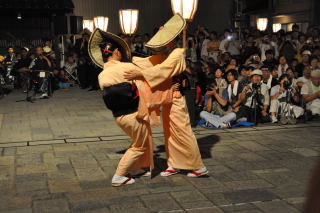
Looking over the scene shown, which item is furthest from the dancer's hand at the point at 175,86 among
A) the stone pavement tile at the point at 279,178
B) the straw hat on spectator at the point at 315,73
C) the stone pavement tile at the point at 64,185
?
the straw hat on spectator at the point at 315,73

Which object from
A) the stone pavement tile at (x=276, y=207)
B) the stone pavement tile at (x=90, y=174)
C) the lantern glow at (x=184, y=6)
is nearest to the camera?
the stone pavement tile at (x=276, y=207)

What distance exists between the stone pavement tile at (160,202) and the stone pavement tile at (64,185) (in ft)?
2.79

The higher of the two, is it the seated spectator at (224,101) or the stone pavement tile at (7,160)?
the seated spectator at (224,101)

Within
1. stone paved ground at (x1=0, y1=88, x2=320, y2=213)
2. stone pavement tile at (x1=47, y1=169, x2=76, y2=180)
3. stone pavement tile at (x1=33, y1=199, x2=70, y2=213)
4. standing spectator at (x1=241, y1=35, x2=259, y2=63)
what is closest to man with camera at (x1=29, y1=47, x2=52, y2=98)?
stone paved ground at (x1=0, y1=88, x2=320, y2=213)

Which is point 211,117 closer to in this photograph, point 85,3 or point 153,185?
point 153,185

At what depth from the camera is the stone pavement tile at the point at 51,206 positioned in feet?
13.8

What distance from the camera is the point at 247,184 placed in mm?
4965

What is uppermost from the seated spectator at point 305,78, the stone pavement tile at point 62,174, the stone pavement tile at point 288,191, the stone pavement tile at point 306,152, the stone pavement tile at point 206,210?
the seated spectator at point 305,78

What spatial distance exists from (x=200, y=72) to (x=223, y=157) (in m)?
4.04

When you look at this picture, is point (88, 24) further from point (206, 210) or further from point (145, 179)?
point (206, 210)

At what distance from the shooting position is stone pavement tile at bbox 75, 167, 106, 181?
526cm

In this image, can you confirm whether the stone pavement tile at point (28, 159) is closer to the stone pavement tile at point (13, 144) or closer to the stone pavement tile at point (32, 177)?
the stone pavement tile at point (32, 177)

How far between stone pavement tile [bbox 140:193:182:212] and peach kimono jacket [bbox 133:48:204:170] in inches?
27.6

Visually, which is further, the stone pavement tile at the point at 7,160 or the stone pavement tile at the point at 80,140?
the stone pavement tile at the point at 80,140
